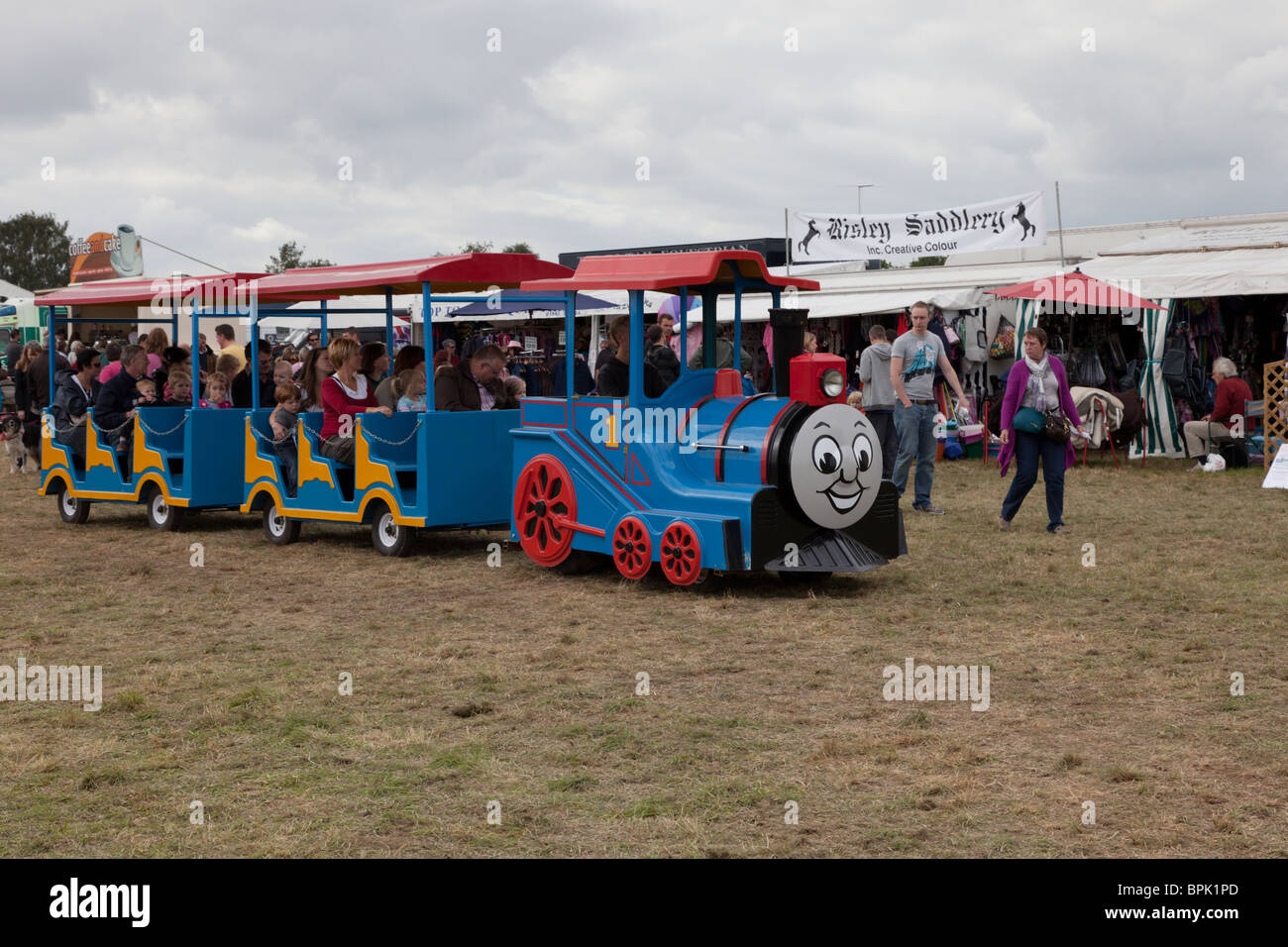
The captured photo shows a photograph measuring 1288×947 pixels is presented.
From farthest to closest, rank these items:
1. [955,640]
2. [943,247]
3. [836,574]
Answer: [943,247] → [836,574] → [955,640]

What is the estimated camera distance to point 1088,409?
16.3 metres

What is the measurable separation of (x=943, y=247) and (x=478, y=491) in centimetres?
1135

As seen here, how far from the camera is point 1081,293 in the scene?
16000 millimetres

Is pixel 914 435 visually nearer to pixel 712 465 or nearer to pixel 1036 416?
pixel 1036 416

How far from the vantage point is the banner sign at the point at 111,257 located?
3172cm

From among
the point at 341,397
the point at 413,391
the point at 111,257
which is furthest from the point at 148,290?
the point at 111,257

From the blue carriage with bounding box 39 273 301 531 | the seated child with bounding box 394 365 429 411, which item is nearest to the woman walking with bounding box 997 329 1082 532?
the seated child with bounding box 394 365 429 411

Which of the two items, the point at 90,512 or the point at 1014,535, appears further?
the point at 90,512

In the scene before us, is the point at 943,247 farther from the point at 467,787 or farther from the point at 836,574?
the point at 467,787

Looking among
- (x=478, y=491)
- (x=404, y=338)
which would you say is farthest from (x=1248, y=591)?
(x=404, y=338)

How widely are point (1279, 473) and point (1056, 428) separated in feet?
14.7

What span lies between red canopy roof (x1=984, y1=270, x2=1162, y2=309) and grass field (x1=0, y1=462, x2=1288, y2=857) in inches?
269

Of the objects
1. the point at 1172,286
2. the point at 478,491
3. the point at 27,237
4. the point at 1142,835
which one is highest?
the point at 27,237

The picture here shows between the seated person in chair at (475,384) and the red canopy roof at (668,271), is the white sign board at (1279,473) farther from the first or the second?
the seated person in chair at (475,384)
